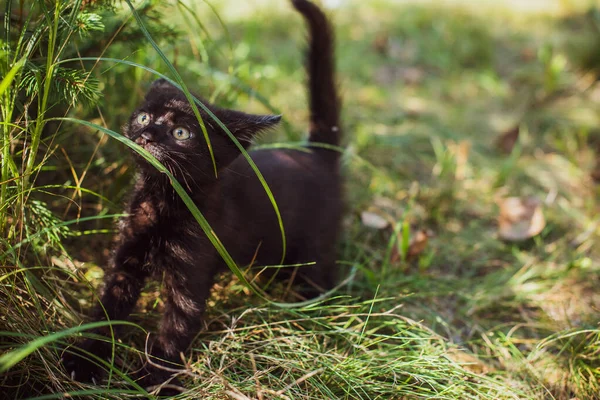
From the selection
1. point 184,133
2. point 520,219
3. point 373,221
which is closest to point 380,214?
point 373,221

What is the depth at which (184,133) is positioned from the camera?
173cm

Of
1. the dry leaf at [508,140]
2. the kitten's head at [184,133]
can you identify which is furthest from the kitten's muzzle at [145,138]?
the dry leaf at [508,140]

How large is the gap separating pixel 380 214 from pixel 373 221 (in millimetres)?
138

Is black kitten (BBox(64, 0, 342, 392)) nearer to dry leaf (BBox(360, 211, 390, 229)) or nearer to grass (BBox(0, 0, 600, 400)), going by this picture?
grass (BBox(0, 0, 600, 400))

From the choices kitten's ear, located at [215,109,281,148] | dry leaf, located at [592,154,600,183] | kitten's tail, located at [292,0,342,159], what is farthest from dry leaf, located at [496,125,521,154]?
kitten's ear, located at [215,109,281,148]

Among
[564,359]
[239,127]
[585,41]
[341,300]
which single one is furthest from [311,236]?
[585,41]

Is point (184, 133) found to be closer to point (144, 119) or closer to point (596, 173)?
point (144, 119)

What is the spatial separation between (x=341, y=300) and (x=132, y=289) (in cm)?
84

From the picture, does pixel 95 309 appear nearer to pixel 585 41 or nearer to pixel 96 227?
pixel 96 227

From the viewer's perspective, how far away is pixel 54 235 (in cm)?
174

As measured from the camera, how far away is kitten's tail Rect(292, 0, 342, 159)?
2.28 m

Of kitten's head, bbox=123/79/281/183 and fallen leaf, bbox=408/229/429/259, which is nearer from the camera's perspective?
kitten's head, bbox=123/79/281/183

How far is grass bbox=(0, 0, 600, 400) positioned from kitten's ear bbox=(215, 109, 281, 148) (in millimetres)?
415

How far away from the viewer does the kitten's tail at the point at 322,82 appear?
7.47ft
